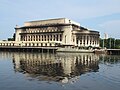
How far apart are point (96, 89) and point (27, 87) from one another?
38.4 feet

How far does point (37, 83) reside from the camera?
4459 cm

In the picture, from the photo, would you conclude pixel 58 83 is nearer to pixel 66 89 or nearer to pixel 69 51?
pixel 66 89

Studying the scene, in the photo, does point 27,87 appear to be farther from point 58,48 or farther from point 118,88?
point 58,48

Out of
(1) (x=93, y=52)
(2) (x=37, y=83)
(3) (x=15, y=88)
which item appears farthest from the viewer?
(1) (x=93, y=52)

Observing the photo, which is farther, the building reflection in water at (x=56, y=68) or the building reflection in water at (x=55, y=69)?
the building reflection in water at (x=56, y=68)

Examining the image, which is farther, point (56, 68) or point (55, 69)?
point (56, 68)

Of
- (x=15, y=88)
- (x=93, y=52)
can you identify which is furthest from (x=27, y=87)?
(x=93, y=52)

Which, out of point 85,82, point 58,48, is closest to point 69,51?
point 58,48

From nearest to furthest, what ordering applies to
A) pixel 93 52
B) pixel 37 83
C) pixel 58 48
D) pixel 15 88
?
pixel 15 88
pixel 37 83
pixel 93 52
pixel 58 48

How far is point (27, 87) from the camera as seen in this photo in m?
41.0

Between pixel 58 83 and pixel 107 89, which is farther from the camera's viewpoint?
pixel 58 83

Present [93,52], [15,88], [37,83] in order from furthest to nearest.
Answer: [93,52] → [37,83] → [15,88]

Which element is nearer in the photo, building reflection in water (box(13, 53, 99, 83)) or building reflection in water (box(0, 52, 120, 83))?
building reflection in water (box(13, 53, 99, 83))

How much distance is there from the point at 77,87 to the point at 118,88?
7.14 meters
